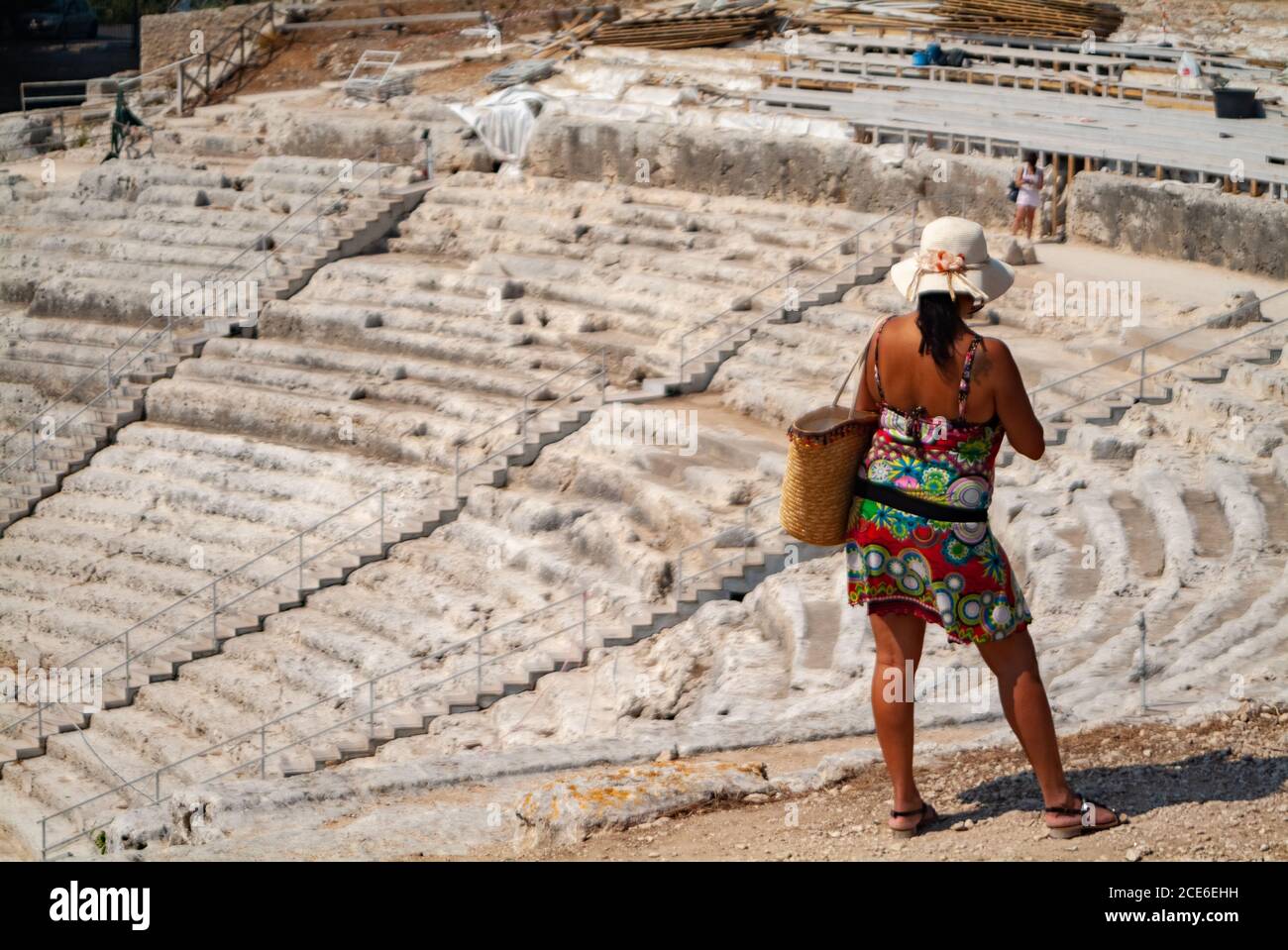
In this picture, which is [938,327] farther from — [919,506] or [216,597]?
[216,597]

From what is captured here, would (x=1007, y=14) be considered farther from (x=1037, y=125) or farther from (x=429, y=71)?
(x=429, y=71)

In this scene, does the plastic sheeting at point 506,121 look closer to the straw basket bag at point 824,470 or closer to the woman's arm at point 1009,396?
the straw basket bag at point 824,470

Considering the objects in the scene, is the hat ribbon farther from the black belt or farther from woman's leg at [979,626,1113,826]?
woman's leg at [979,626,1113,826]

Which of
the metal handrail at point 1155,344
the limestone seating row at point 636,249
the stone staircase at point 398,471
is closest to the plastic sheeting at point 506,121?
the limestone seating row at point 636,249

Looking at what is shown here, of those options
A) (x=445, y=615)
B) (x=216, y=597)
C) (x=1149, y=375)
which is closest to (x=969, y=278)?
(x=1149, y=375)

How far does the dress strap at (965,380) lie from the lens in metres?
5.86

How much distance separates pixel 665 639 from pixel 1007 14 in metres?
15.3

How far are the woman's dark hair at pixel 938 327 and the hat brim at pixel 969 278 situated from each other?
Result: 0.10 feet

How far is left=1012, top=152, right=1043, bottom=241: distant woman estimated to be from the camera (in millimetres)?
18547

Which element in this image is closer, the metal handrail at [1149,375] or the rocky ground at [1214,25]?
the metal handrail at [1149,375]

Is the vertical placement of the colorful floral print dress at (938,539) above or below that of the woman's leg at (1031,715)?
above

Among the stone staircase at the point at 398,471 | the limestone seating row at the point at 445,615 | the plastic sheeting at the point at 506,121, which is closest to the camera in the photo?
the limestone seating row at the point at 445,615

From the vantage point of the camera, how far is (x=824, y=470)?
6004mm

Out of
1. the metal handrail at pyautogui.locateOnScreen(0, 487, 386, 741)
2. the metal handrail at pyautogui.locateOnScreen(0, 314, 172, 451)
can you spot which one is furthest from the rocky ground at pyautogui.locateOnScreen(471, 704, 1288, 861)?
the metal handrail at pyautogui.locateOnScreen(0, 314, 172, 451)
